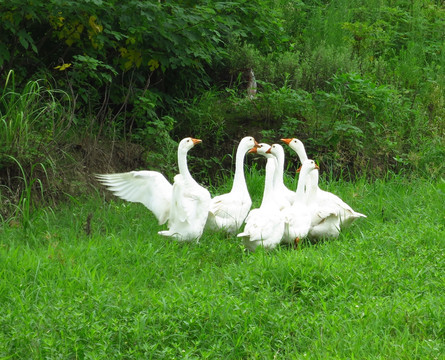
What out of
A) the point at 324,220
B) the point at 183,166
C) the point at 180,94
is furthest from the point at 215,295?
the point at 180,94

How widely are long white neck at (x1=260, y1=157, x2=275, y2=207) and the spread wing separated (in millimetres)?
886

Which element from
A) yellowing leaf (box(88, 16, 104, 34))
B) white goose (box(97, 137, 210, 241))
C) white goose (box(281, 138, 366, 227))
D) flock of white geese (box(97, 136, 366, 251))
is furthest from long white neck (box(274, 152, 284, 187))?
yellowing leaf (box(88, 16, 104, 34))

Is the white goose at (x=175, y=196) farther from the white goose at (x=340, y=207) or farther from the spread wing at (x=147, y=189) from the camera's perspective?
the white goose at (x=340, y=207)

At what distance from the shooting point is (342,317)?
14.2 feet

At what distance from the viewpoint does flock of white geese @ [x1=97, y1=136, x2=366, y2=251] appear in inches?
230

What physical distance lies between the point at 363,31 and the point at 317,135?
3638 millimetres

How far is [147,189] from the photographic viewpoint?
6.39 meters

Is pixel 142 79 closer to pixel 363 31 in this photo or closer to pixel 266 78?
pixel 266 78

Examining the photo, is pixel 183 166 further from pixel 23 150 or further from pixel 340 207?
pixel 23 150

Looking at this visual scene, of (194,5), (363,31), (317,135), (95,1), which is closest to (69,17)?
(95,1)

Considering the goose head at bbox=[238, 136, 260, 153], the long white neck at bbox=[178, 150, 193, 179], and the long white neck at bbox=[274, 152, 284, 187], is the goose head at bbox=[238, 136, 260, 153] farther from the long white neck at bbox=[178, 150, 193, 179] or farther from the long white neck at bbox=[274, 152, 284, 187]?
the long white neck at bbox=[178, 150, 193, 179]

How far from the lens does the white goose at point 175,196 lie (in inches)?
232

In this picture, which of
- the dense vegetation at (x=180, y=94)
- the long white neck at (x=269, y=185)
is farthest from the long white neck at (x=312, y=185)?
the dense vegetation at (x=180, y=94)

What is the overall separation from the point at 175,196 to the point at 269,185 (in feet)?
3.22
